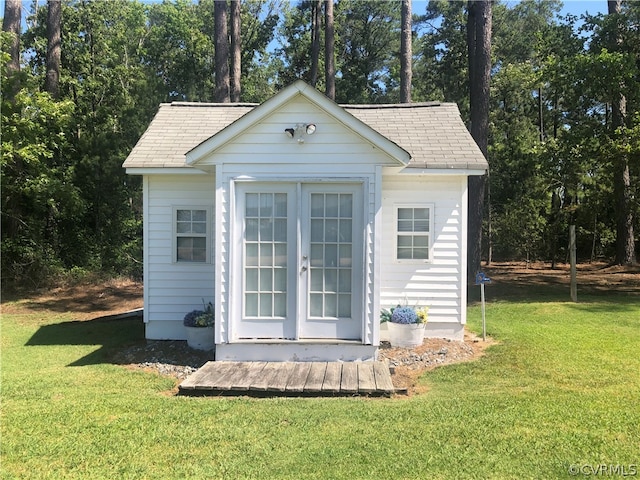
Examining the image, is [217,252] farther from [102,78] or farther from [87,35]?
[87,35]

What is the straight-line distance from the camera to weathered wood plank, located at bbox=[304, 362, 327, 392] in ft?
19.0

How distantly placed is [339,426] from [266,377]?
1.65 metres

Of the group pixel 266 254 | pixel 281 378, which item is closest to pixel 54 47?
pixel 266 254

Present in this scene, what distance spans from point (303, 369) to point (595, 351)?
4.57 metres

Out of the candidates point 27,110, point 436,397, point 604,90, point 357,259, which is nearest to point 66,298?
point 27,110

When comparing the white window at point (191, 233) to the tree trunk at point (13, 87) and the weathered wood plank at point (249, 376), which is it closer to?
the weathered wood plank at point (249, 376)

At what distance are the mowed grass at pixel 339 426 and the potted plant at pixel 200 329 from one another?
133cm

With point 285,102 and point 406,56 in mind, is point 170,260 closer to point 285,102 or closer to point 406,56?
point 285,102

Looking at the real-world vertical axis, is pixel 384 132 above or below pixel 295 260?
above

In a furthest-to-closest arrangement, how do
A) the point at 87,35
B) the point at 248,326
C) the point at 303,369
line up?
the point at 87,35, the point at 248,326, the point at 303,369

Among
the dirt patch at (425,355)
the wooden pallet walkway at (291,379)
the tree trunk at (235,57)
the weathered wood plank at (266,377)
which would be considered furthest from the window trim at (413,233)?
the tree trunk at (235,57)

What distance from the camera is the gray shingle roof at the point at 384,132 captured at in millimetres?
8633

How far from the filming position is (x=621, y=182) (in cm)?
1661

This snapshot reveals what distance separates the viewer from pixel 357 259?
22.7 ft
